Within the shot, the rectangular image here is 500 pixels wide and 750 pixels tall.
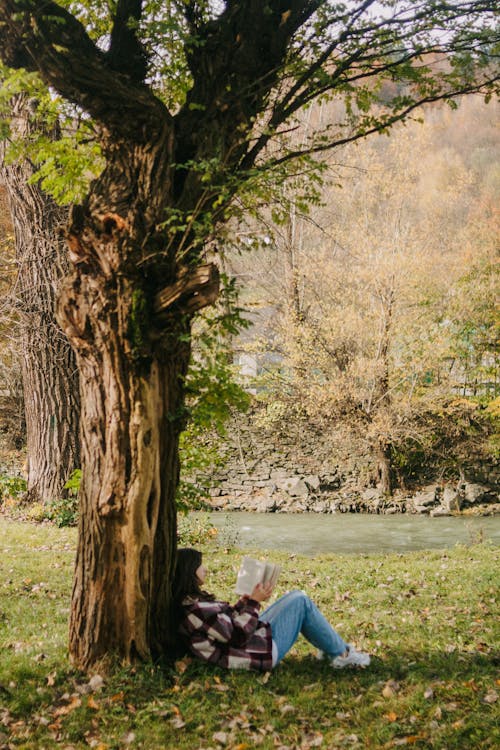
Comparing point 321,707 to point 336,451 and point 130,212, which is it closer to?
point 130,212

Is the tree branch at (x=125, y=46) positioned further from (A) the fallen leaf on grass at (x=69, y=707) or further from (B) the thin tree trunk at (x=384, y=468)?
(B) the thin tree trunk at (x=384, y=468)

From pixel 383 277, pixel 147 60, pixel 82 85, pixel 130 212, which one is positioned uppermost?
pixel 383 277

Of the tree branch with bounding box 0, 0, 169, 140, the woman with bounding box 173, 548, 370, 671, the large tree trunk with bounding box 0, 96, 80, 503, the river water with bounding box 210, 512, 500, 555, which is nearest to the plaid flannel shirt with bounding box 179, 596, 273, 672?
the woman with bounding box 173, 548, 370, 671

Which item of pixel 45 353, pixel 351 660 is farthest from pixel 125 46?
pixel 45 353

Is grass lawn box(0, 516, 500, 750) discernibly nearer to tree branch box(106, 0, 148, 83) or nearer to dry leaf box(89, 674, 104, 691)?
dry leaf box(89, 674, 104, 691)

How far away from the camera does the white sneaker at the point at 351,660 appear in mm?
4609

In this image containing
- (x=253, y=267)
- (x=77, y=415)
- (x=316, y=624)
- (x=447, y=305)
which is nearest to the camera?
(x=316, y=624)

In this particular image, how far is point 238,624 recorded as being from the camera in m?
4.24

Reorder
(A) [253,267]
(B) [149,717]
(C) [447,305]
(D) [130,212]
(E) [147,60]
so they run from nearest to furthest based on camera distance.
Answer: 1. (B) [149,717]
2. (D) [130,212]
3. (E) [147,60]
4. (C) [447,305]
5. (A) [253,267]

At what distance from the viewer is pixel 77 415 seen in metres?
11.5

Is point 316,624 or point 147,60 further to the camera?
point 147,60

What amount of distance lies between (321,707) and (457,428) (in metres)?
15.7

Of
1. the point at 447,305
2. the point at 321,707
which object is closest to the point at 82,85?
the point at 321,707

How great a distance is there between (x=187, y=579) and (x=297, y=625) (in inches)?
32.8
